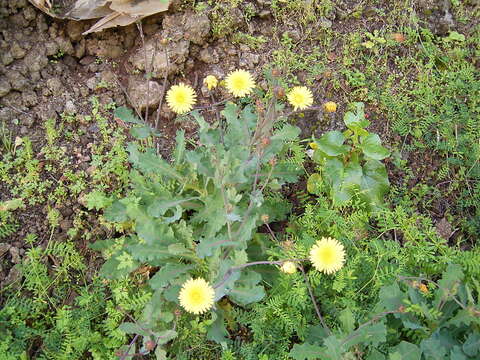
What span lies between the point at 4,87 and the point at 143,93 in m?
0.82

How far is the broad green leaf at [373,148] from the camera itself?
9.01 feet

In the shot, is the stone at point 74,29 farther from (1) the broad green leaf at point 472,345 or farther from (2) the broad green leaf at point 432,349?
(1) the broad green leaf at point 472,345

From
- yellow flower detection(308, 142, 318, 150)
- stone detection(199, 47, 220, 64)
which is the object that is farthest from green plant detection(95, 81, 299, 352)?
stone detection(199, 47, 220, 64)

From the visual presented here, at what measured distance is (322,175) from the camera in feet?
9.45

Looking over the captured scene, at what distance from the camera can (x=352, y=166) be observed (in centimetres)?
282

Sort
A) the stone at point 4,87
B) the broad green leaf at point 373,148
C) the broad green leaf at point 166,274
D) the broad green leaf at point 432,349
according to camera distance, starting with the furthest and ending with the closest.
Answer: the stone at point 4,87, the broad green leaf at point 373,148, the broad green leaf at point 166,274, the broad green leaf at point 432,349

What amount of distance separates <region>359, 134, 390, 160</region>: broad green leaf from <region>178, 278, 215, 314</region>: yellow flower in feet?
4.09

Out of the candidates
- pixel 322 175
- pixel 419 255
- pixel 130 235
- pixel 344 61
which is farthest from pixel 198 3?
pixel 419 255

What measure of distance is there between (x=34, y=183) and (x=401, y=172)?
2.25 m

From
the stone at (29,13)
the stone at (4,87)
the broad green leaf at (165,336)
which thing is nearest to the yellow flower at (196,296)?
the broad green leaf at (165,336)

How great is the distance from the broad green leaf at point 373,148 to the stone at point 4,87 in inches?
84.2

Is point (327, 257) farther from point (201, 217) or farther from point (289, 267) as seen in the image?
point (201, 217)

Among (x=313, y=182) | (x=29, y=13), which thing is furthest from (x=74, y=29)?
(x=313, y=182)

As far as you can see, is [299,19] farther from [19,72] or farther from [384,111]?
[19,72]
